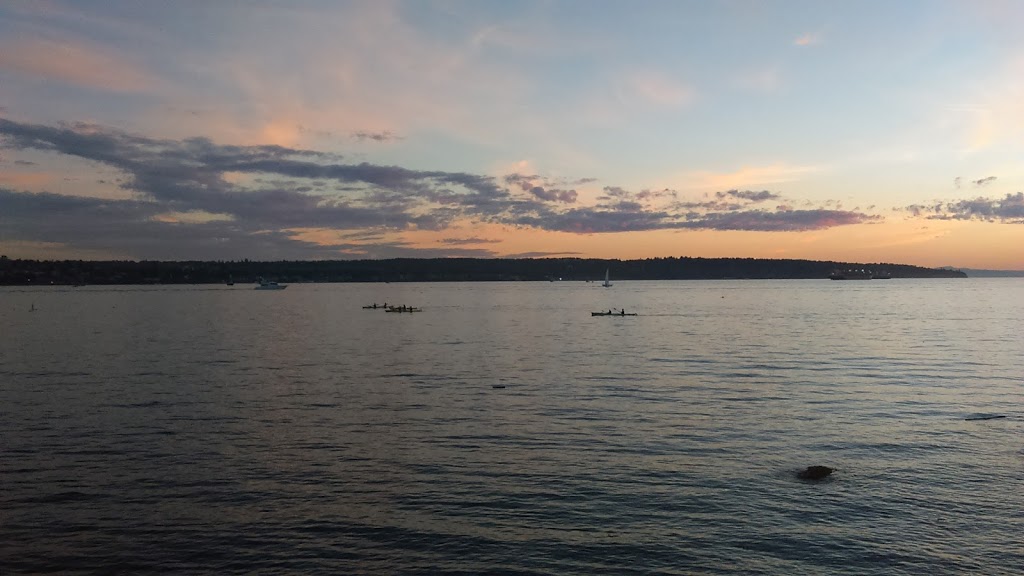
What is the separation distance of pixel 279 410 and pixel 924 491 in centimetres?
2685

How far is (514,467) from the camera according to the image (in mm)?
25172

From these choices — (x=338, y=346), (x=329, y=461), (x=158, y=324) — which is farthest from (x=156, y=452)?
(x=158, y=324)

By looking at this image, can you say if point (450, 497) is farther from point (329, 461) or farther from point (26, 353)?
point (26, 353)

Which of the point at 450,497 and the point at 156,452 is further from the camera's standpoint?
the point at 156,452

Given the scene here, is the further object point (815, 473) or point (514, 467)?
point (514, 467)

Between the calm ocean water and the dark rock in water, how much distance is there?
29 cm

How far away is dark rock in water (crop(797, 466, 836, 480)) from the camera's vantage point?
23.6 metres

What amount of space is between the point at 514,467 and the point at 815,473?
9421 mm

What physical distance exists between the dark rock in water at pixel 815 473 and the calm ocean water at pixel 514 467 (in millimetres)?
290

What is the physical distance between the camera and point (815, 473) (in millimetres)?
23703

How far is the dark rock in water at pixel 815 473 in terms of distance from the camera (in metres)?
23.6

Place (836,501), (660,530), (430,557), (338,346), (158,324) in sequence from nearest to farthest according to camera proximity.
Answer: (430,557) → (660,530) → (836,501) → (338,346) → (158,324)

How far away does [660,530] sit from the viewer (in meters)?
19.2

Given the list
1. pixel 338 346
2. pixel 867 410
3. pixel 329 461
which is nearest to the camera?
pixel 329 461
